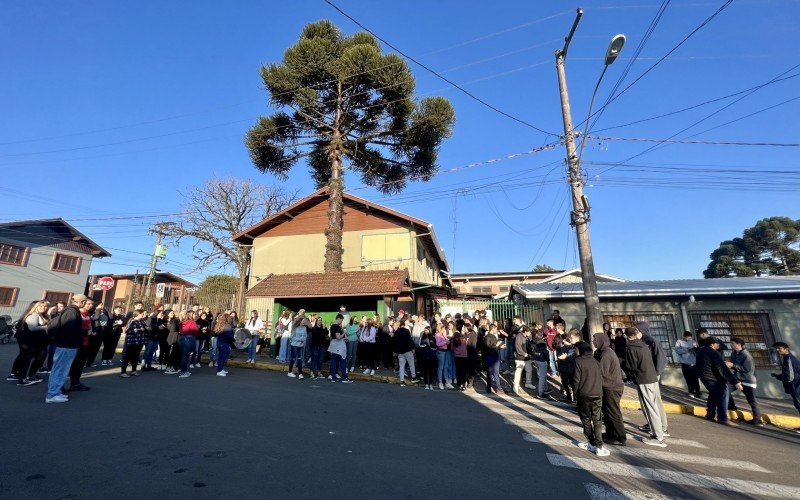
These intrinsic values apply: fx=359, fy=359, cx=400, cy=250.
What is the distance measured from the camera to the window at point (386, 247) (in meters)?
18.5

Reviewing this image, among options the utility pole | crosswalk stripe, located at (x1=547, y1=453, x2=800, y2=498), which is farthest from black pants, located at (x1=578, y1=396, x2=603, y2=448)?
the utility pole

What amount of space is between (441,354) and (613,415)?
4889mm

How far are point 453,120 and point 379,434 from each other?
19623 mm

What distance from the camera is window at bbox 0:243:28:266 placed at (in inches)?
1034

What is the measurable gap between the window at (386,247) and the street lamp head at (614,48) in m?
11.5

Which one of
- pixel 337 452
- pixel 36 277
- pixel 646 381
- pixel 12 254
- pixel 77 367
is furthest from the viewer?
pixel 36 277

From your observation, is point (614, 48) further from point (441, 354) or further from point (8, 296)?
point (8, 296)

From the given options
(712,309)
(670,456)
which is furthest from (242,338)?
(712,309)

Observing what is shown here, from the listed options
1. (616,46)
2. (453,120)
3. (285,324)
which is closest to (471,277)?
(453,120)

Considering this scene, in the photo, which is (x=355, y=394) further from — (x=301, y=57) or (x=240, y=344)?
(x=301, y=57)

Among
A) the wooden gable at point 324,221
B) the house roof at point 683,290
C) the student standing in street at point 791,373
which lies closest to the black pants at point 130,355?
the wooden gable at point 324,221

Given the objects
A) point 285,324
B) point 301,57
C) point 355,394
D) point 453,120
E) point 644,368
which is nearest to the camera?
point 644,368

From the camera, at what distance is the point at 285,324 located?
12.9m

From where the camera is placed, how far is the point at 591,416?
535cm
